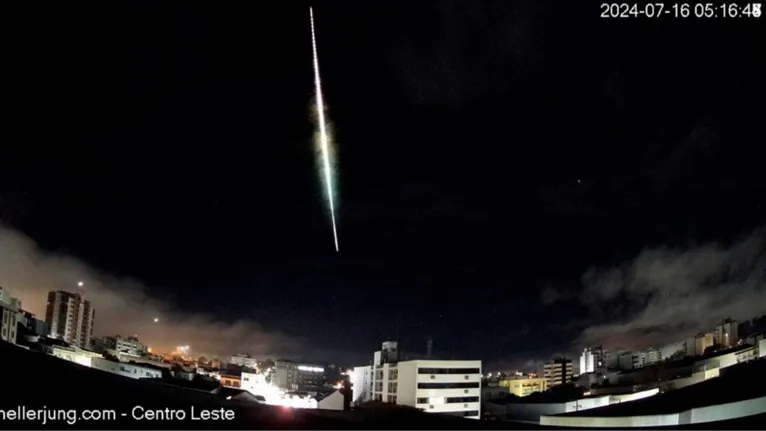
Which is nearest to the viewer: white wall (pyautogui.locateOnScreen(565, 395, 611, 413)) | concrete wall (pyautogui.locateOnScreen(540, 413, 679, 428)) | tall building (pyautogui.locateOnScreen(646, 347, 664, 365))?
concrete wall (pyautogui.locateOnScreen(540, 413, 679, 428))

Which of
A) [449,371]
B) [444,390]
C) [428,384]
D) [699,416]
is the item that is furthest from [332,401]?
[699,416]

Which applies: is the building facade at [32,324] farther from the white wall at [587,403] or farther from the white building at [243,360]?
the white building at [243,360]

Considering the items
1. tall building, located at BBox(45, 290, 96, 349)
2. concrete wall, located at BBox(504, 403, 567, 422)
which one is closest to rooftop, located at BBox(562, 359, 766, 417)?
concrete wall, located at BBox(504, 403, 567, 422)

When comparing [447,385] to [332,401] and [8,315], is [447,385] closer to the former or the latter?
[332,401]

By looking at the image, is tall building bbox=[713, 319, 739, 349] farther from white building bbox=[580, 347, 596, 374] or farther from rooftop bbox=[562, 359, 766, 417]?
rooftop bbox=[562, 359, 766, 417]

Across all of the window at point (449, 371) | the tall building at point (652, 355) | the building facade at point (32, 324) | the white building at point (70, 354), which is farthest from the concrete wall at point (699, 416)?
the tall building at point (652, 355)

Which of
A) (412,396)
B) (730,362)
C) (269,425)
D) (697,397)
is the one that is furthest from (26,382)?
(730,362)
